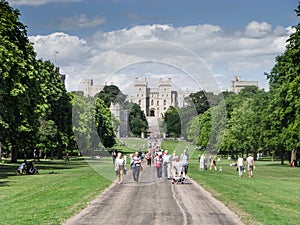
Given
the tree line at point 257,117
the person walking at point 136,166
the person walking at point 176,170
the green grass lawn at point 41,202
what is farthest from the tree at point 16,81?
the person walking at point 176,170

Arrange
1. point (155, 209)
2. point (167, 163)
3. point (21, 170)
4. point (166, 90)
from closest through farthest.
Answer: point (155, 209) → point (167, 163) → point (21, 170) → point (166, 90)

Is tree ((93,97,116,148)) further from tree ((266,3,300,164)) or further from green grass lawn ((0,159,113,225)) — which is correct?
green grass lawn ((0,159,113,225))

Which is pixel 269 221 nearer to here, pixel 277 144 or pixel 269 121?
pixel 277 144

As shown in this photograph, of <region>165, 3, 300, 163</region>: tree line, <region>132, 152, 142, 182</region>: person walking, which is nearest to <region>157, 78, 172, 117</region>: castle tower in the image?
<region>165, 3, 300, 163</region>: tree line

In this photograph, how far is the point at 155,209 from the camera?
19.9 m

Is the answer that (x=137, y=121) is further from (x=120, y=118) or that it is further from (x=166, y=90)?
(x=166, y=90)

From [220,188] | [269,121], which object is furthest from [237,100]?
[220,188]

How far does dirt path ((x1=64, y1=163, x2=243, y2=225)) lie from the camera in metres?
17.3

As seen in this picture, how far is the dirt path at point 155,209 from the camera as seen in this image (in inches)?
682

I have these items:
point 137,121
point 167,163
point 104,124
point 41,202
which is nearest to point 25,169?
point 167,163

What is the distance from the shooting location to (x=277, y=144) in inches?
2761

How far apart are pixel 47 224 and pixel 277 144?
5658cm

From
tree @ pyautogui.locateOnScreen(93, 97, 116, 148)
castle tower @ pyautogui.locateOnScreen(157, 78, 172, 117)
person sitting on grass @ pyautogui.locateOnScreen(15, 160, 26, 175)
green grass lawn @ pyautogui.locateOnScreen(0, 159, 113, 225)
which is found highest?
castle tower @ pyautogui.locateOnScreen(157, 78, 172, 117)

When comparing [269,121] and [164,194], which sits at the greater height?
[269,121]
